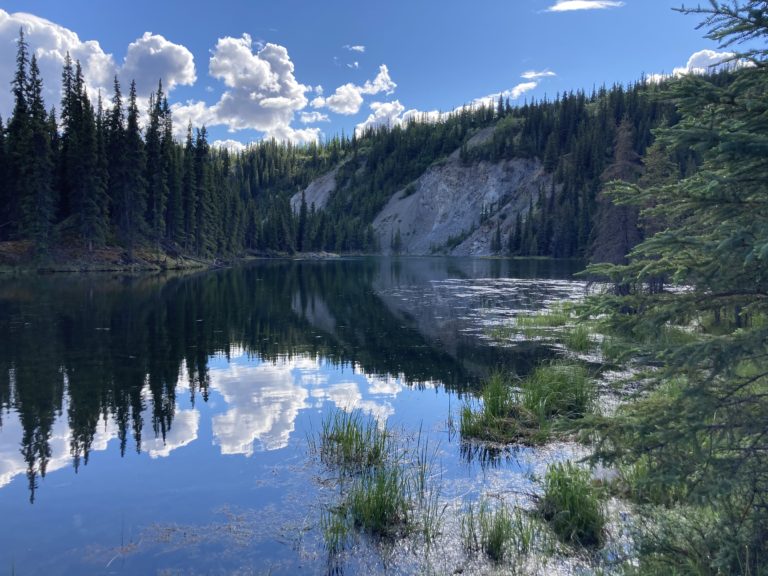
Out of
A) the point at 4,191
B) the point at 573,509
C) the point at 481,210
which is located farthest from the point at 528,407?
the point at 481,210

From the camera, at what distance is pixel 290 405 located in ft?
54.5

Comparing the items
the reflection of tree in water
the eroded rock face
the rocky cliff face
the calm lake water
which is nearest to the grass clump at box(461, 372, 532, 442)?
the calm lake water

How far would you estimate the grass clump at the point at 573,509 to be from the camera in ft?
27.5

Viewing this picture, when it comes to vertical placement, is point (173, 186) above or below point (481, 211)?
below

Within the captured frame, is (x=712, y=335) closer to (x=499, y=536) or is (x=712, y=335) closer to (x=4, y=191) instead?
(x=499, y=536)

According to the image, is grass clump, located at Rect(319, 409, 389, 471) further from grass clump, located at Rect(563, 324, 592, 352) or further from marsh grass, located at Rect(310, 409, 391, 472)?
grass clump, located at Rect(563, 324, 592, 352)

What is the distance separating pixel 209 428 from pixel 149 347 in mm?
12088

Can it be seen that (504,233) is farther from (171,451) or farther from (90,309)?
(171,451)

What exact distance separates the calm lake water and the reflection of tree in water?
0.35 feet

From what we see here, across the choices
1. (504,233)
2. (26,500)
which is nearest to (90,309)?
(26,500)

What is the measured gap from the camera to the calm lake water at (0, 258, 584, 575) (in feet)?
28.2

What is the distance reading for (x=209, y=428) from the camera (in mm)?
14609

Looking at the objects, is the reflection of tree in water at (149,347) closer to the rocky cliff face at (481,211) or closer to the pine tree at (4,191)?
the pine tree at (4,191)

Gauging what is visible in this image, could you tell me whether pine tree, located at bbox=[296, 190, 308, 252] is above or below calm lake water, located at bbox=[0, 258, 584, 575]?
above
